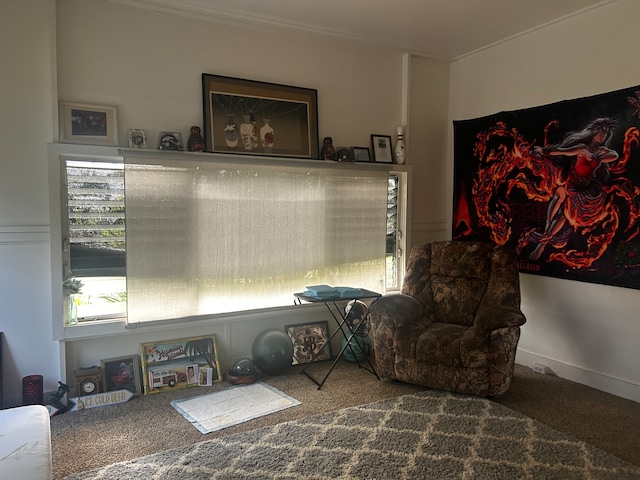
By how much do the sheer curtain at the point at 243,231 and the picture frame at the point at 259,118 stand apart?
0.14 metres

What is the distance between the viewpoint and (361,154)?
4.26 metres

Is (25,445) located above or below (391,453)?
above

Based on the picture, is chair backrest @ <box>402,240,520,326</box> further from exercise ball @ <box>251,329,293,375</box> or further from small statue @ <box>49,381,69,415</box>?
small statue @ <box>49,381,69,415</box>

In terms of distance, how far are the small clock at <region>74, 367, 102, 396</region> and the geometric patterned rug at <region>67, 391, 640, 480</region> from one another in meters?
0.95

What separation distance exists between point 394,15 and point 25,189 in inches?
113

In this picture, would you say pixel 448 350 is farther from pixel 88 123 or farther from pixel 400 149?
pixel 88 123

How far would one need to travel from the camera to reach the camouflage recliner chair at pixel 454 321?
3139 mm

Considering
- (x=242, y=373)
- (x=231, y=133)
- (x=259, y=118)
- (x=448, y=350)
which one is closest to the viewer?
(x=448, y=350)

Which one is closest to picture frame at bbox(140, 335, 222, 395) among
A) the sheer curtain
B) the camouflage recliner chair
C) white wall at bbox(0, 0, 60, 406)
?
the sheer curtain

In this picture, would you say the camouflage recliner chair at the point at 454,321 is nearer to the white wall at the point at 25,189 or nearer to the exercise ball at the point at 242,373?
the exercise ball at the point at 242,373

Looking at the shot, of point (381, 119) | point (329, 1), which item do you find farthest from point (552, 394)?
point (329, 1)

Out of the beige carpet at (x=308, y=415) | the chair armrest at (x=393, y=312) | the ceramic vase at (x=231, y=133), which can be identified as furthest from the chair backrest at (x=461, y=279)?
the ceramic vase at (x=231, y=133)

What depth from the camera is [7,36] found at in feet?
9.83

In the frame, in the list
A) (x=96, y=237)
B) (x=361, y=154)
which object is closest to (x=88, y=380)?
(x=96, y=237)
